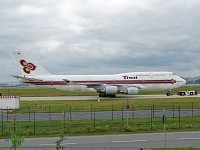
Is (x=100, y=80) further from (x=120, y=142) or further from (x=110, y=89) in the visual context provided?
(x=120, y=142)

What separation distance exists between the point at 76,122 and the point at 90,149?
13.5 metres

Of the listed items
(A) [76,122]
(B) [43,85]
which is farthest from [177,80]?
(A) [76,122]

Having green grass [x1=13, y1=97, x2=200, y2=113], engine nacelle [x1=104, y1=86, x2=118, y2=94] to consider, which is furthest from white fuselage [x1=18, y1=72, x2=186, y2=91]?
green grass [x1=13, y1=97, x2=200, y2=113]

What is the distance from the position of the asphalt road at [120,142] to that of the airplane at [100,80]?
137 feet

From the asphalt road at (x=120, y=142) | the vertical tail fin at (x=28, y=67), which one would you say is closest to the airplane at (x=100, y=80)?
the vertical tail fin at (x=28, y=67)

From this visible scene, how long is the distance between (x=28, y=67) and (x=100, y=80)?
13301mm

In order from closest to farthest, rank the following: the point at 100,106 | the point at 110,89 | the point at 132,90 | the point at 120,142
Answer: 1. the point at 120,142
2. the point at 100,106
3. the point at 110,89
4. the point at 132,90

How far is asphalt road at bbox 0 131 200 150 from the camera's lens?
18928 mm

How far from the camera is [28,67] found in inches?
2665

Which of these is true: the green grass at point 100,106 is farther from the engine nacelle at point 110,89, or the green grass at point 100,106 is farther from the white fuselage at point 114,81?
the white fuselage at point 114,81

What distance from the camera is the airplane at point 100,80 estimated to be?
6581 cm

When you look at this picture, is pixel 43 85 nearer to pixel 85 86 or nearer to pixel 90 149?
pixel 85 86

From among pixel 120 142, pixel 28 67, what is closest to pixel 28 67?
pixel 28 67

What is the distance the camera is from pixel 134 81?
217 ft
